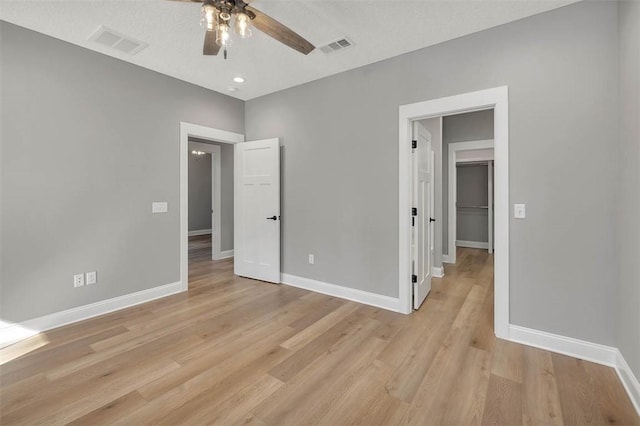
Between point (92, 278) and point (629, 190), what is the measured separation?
15.2 ft

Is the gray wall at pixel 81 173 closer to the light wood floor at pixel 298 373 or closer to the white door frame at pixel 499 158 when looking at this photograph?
the light wood floor at pixel 298 373

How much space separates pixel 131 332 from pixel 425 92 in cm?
368

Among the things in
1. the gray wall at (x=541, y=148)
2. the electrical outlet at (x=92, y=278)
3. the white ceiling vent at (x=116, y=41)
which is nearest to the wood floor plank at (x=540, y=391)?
the gray wall at (x=541, y=148)

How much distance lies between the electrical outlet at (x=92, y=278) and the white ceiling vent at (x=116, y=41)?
231cm

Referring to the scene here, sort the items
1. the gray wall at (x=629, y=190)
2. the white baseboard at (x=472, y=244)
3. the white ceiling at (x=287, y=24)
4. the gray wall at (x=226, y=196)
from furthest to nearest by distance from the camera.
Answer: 1. the white baseboard at (x=472, y=244)
2. the gray wall at (x=226, y=196)
3. the white ceiling at (x=287, y=24)
4. the gray wall at (x=629, y=190)

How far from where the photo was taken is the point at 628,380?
72.8 inches

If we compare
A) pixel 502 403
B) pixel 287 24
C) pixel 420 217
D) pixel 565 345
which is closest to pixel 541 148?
pixel 420 217

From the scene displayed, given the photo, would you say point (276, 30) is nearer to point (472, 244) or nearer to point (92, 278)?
point (92, 278)

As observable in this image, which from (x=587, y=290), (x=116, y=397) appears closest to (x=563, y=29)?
(x=587, y=290)

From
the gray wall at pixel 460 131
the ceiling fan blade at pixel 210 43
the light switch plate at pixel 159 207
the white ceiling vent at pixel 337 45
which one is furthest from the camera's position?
the gray wall at pixel 460 131

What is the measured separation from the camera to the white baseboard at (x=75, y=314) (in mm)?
2539

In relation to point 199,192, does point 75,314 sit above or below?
below

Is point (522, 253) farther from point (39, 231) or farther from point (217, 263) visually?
point (217, 263)

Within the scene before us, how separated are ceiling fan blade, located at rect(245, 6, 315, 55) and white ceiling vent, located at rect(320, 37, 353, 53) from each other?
2.34ft
